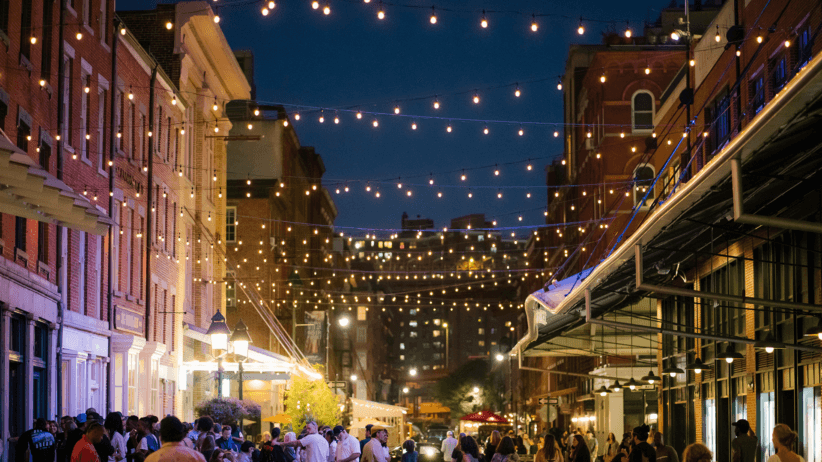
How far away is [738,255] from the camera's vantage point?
17.9 meters

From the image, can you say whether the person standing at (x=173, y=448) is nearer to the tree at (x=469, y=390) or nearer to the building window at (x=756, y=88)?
the building window at (x=756, y=88)

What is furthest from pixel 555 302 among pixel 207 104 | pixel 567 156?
pixel 567 156

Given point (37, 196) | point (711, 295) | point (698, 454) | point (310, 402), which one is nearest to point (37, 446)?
point (37, 196)

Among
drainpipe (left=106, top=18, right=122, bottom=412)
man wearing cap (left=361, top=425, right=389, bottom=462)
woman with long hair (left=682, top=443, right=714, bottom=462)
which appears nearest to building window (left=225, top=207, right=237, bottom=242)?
drainpipe (left=106, top=18, right=122, bottom=412)

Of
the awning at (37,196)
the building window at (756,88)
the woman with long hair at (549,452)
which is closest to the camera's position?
the awning at (37,196)

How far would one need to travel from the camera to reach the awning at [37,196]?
10.2 metres

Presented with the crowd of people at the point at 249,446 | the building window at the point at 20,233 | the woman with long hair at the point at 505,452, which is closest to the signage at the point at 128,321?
the building window at the point at 20,233

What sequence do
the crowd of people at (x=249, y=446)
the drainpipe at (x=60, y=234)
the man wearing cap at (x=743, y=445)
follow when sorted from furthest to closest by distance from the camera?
1. the drainpipe at (x=60, y=234)
2. the man wearing cap at (x=743, y=445)
3. the crowd of people at (x=249, y=446)

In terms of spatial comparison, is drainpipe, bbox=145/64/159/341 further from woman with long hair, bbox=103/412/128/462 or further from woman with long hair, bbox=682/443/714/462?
woman with long hair, bbox=682/443/714/462

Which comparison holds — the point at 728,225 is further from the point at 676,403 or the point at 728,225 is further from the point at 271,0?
the point at 676,403

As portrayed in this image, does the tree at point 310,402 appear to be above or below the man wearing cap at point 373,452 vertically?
below

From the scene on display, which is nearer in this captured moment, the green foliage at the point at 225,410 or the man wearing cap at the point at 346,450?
the man wearing cap at the point at 346,450

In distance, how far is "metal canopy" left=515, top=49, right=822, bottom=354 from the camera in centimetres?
795

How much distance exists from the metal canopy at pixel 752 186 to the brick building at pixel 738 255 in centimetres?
2
